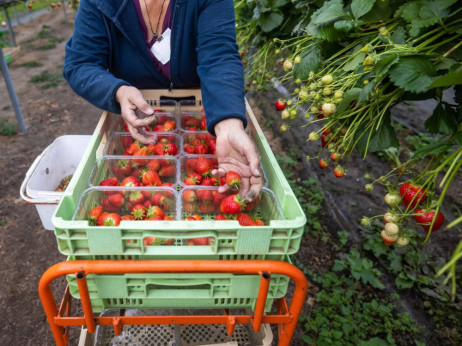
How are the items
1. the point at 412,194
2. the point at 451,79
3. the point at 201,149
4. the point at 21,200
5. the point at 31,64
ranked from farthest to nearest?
the point at 31,64 < the point at 21,200 < the point at 201,149 < the point at 412,194 < the point at 451,79

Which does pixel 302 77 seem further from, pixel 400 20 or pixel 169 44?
pixel 169 44

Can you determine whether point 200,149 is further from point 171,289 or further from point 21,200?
point 21,200

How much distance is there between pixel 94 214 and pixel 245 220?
1.77ft

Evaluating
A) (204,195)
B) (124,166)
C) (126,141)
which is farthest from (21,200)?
(204,195)

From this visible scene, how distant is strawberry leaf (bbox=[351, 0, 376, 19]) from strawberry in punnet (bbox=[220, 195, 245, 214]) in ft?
2.42

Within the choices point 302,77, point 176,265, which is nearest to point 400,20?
point 302,77

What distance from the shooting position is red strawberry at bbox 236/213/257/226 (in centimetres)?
127

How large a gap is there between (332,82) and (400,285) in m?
1.85

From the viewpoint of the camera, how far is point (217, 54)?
1689 millimetres

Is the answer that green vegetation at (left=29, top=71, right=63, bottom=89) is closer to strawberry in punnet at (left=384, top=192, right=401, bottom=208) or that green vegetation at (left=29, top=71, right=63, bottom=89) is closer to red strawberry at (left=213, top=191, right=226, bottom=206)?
red strawberry at (left=213, top=191, right=226, bottom=206)

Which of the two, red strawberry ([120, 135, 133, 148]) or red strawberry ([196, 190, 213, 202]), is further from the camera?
red strawberry ([120, 135, 133, 148])

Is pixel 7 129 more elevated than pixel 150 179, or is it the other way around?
pixel 150 179

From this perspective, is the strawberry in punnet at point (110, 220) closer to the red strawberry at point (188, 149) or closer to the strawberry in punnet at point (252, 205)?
the strawberry in punnet at point (252, 205)

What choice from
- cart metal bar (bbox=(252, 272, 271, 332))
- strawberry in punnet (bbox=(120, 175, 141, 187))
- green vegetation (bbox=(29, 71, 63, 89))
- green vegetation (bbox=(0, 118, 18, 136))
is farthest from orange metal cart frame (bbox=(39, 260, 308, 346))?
green vegetation (bbox=(29, 71, 63, 89))
